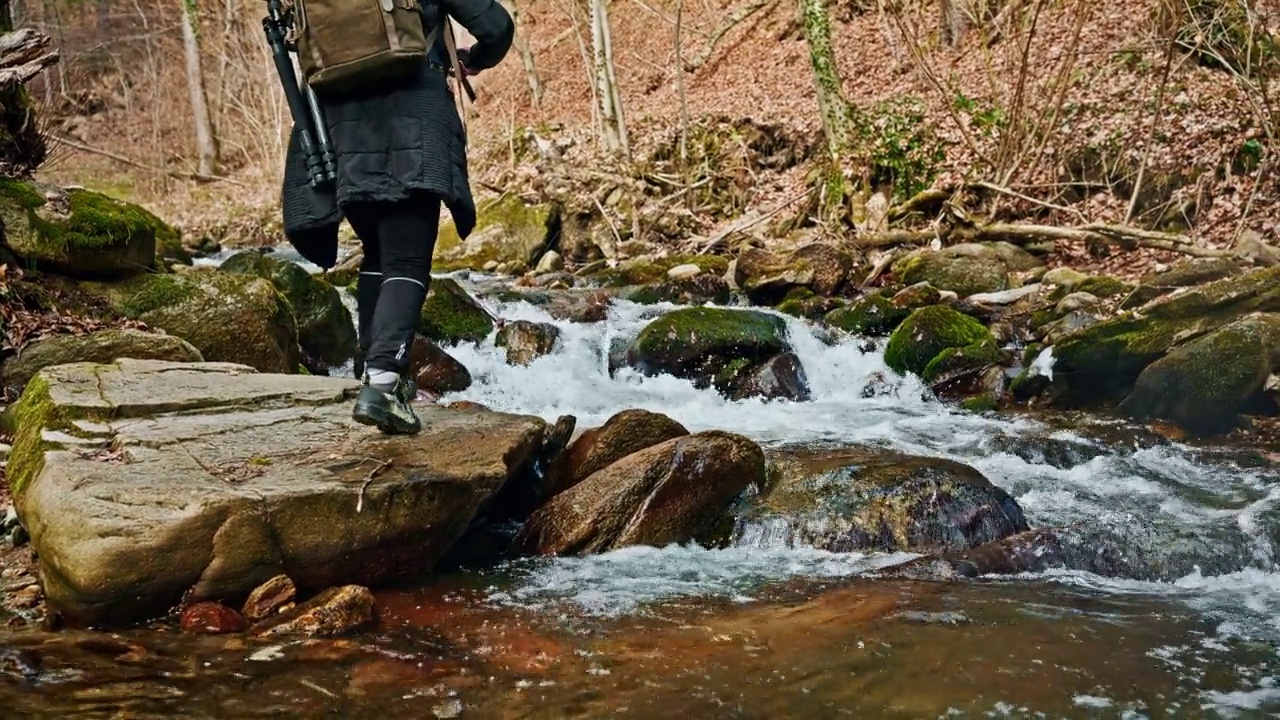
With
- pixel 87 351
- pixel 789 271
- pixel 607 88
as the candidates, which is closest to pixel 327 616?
pixel 87 351

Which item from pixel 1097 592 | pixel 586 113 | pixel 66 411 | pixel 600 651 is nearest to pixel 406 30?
pixel 66 411

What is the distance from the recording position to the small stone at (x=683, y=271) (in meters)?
12.3

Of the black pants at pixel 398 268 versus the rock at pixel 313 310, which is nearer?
the black pants at pixel 398 268

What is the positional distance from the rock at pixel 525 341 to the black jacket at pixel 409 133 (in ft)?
17.7

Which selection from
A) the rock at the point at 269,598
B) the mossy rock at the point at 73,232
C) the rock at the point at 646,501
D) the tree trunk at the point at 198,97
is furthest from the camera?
the tree trunk at the point at 198,97

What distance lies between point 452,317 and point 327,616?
21.2ft

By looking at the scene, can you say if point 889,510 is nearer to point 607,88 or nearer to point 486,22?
point 486,22

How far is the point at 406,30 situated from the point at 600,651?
2.27 meters

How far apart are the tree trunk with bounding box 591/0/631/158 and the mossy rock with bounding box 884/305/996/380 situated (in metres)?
10.0

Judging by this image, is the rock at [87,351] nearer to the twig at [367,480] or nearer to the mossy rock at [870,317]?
the twig at [367,480]

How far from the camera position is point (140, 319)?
615 cm

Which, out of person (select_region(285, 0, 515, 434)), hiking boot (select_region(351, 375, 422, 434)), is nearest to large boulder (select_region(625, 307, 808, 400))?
hiking boot (select_region(351, 375, 422, 434))

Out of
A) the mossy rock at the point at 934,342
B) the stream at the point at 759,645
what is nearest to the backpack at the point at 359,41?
the stream at the point at 759,645

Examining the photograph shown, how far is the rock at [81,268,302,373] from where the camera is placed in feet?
20.6
